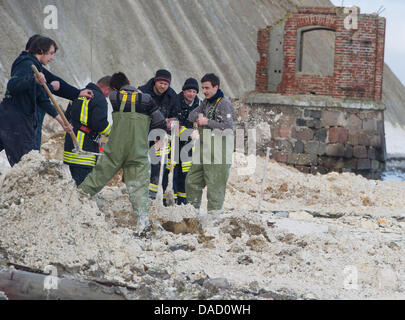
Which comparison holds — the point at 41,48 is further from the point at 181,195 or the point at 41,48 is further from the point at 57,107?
the point at 181,195

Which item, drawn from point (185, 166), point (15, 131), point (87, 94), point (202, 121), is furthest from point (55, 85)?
point (185, 166)

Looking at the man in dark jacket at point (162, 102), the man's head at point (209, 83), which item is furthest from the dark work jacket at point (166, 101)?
the man's head at point (209, 83)

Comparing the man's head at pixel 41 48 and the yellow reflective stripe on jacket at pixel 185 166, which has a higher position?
the man's head at pixel 41 48

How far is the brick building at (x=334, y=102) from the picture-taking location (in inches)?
699

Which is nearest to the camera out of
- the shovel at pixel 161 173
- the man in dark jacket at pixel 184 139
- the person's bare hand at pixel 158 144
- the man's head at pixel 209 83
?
the man's head at pixel 209 83

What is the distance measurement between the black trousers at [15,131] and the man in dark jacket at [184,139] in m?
2.15

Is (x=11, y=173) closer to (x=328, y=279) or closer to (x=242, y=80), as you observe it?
(x=328, y=279)

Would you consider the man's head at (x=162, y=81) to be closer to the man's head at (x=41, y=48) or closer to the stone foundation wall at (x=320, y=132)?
the man's head at (x=41, y=48)

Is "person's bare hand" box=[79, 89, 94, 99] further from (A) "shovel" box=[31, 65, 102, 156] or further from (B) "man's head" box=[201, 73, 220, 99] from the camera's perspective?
(B) "man's head" box=[201, 73, 220, 99]

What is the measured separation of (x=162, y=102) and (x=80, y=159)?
1.47 meters

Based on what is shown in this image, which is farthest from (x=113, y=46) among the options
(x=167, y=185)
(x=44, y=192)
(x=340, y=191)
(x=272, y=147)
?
(x=44, y=192)

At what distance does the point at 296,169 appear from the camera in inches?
701

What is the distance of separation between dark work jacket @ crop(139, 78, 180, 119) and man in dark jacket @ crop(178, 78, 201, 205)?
0.60 feet
